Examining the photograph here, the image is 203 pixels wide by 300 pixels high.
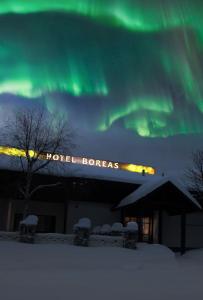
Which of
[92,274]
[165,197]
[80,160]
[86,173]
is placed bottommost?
→ [92,274]

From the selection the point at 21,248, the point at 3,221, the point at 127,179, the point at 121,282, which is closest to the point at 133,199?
the point at 127,179

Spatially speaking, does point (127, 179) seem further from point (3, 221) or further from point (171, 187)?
point (3, 221)

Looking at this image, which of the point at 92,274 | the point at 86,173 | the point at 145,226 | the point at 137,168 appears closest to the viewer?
the point at 92,274

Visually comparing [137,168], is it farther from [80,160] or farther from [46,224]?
[46,224]

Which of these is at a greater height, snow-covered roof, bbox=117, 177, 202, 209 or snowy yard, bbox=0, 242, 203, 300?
snow-covered roof, bbox=117, 177, 202, 209

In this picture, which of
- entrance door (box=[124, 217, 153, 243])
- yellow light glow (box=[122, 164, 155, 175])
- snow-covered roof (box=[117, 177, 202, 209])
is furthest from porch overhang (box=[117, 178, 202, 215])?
yellow light glow (box=[122, 164, 155, 175])

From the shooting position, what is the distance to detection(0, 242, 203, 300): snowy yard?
11422 millimetres

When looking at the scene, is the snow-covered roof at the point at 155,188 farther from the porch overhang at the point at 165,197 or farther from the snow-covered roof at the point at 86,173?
the snow-covered roof at the point at 86,173

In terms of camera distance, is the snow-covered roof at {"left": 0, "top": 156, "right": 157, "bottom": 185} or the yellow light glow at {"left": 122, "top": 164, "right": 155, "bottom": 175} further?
the yellow light glow at {"left": 122, "top": 164, "right": 155, "bottom": 175}

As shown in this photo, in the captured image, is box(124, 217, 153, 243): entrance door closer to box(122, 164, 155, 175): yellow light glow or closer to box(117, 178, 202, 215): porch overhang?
box(117, 178, 202, 215): porch overhang

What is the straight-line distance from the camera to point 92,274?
48.0 ft

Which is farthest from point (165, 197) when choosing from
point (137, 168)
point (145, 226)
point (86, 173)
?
point (137, 168)

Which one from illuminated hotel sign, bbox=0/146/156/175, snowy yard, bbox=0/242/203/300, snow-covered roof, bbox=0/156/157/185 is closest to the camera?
snowy yard, bbox=0/242/203/300

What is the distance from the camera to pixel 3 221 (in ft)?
93.3
